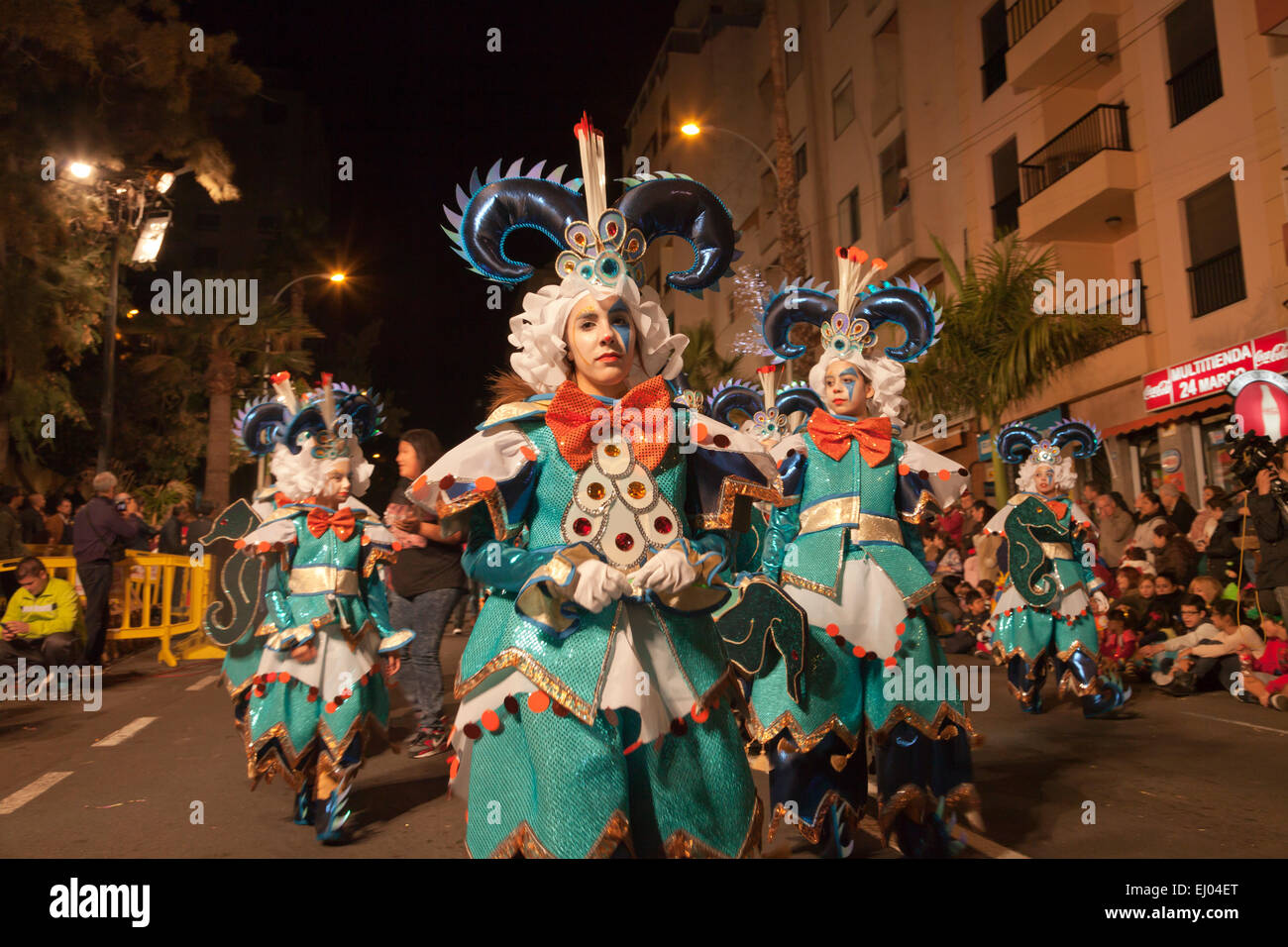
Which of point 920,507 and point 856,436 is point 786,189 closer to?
point 856,436

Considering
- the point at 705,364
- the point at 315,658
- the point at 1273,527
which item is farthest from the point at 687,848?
the point at 705,364

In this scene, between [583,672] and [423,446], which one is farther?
[423,446]

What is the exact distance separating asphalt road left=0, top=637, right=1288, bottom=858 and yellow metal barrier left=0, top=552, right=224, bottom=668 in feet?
13.0

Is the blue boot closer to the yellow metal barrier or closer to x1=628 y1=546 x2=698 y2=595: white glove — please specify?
x1=628 y1=546 x2=698 y2=595: white glove

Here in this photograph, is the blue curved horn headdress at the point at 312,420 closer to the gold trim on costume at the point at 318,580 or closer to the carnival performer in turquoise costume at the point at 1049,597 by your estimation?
the gold trim on costume at the point at 318,580

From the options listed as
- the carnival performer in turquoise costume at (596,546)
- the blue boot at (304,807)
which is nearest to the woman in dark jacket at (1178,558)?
the blue boot at (304,807)

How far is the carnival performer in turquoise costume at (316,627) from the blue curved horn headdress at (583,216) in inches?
110

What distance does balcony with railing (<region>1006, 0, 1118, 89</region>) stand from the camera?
1891cm

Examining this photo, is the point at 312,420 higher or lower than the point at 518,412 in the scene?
higher

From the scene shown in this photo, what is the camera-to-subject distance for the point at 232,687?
584cm

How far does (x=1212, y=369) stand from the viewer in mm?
15953

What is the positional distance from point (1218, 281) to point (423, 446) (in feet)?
46.2

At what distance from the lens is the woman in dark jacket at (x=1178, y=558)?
11344mm
